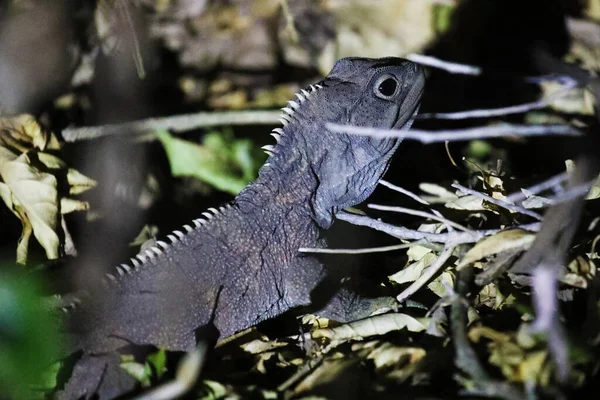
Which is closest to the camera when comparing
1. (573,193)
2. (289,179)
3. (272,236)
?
(573,193)

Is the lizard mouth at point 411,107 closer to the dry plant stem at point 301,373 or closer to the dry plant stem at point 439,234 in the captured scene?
the dry plant stem at point 439,234

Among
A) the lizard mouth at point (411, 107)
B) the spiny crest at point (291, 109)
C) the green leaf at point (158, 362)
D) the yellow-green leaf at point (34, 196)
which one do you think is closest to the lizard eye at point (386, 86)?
the lizard mouth at point (411, 107)

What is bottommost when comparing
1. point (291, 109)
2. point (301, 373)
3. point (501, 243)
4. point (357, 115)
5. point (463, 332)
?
point (301, 373)

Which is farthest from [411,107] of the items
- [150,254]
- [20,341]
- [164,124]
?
[20,341]

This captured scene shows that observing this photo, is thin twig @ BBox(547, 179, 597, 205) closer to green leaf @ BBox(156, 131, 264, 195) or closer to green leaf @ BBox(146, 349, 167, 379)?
green leaf @ BBox(146, 349, 167, 379)

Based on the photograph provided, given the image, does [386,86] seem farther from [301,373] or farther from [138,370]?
[138,370]

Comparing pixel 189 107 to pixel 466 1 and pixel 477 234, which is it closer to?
pixel 466 1

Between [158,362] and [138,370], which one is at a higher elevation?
[158,362]
